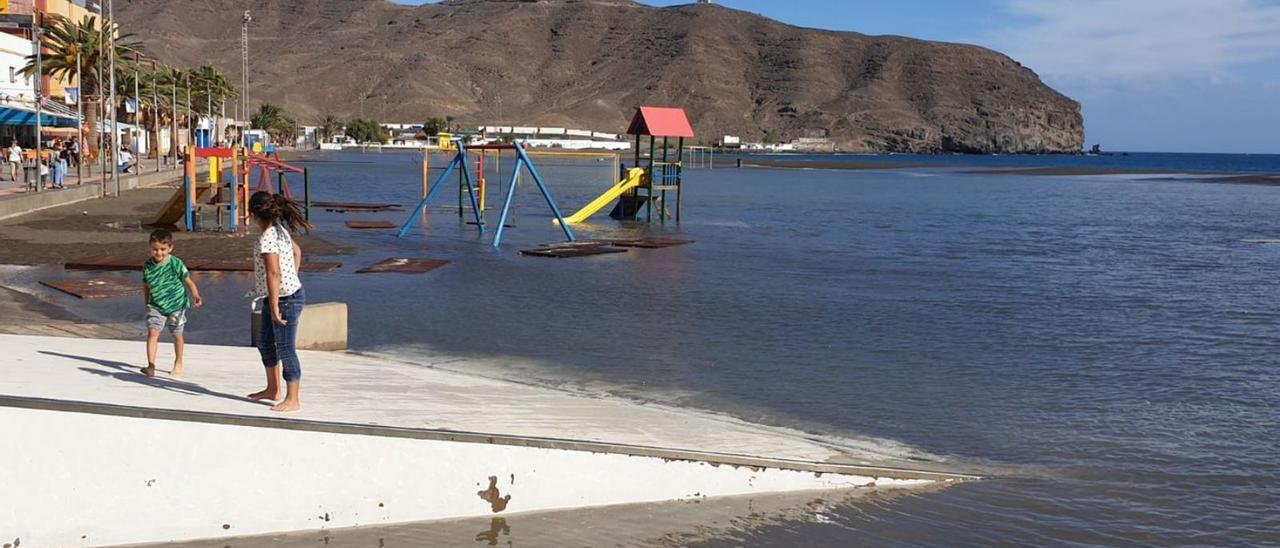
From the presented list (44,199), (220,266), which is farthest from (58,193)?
(220,266)

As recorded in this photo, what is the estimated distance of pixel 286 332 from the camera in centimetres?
753

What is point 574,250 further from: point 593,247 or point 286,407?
point 286,407

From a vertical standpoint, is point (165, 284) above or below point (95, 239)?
above

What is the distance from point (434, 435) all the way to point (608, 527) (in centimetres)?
111

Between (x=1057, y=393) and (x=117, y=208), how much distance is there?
26833 mm

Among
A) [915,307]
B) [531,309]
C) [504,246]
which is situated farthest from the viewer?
[504,246]

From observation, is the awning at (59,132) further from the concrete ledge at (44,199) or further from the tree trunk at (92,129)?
the concrete ledge at (44,199)

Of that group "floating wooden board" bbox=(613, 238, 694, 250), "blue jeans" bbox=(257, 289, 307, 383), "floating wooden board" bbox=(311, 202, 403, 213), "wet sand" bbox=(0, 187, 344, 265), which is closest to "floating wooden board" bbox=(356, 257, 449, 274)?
"wet sand" bbox=(0, 187, 344, 265)

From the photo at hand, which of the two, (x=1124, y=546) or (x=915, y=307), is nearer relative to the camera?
(x=1124, y=546)

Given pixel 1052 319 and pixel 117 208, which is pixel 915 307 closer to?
pixel 1052 319

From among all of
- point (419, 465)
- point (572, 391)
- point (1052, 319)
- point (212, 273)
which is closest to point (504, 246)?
point (212, 273)

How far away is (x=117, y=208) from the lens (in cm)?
3177

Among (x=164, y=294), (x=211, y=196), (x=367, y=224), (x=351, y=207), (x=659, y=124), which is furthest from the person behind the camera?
(x=351, y=207)

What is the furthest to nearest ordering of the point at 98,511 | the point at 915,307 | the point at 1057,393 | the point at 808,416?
the point at 915,307 < the point at 1057,393 < the point at 808,416 < the point at 98,511
